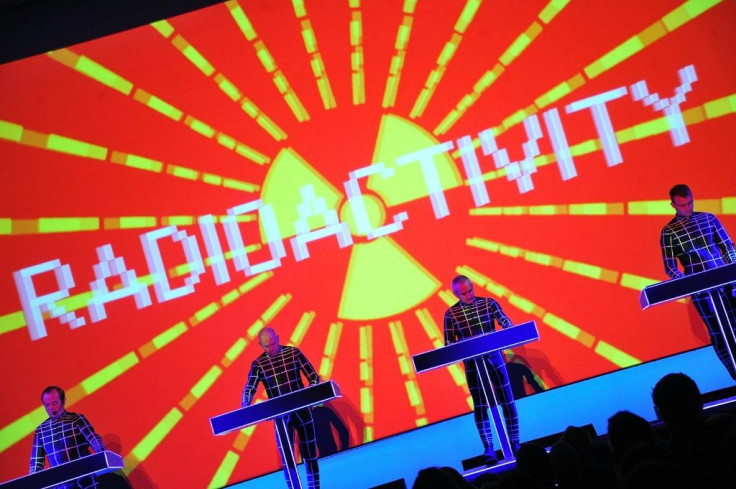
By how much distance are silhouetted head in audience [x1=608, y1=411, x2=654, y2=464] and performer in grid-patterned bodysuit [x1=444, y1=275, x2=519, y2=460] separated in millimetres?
2809

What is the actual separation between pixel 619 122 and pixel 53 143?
16.2 ft

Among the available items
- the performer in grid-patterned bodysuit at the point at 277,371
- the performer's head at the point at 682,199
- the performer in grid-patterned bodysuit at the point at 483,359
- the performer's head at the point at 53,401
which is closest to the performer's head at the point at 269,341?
the performer in grid-patterned bodysuit at the point at 277,371

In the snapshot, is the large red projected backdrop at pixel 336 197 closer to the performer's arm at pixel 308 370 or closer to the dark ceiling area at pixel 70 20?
the dark ceiling area at pixel 70 20

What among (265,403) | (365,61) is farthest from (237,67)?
(265,403)

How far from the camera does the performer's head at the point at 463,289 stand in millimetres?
5789

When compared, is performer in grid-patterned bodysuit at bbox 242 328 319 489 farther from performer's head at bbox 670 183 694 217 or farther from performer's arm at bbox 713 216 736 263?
performer's arm at bbox 713 216 736 263

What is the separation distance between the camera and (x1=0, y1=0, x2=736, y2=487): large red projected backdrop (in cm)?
679

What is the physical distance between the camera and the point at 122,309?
690cm

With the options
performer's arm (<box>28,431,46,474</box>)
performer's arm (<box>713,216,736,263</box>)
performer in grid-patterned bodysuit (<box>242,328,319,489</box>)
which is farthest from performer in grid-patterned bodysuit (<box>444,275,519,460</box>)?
performer's arm (<box>28,431,46,474</box>)

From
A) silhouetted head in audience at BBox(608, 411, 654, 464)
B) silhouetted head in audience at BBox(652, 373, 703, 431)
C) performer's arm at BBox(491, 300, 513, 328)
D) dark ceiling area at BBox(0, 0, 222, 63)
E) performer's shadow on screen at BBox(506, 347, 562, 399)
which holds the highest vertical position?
dark ceiling area at BBox(0, 0, 222, 63)

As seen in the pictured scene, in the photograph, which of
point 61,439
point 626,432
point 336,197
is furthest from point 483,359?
point 61,439

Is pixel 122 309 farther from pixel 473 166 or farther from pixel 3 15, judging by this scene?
pixel 473 166

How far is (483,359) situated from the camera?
5.28 m

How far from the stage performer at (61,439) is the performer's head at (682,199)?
4491 mm
